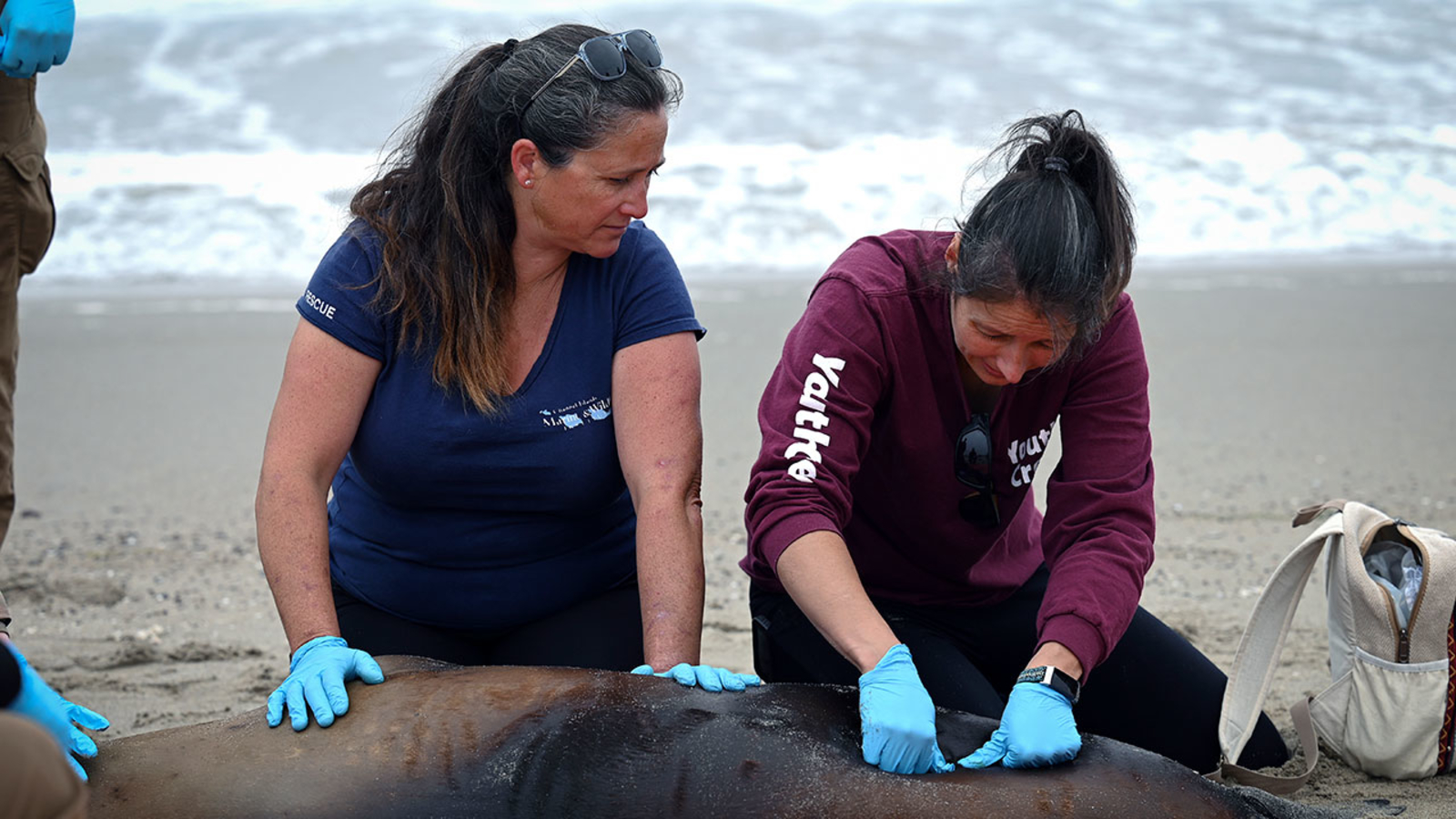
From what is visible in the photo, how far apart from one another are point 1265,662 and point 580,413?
1794mm

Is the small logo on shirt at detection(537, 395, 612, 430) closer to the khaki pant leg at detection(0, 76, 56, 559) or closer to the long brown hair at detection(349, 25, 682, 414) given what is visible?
the long brown hair at detection(349, 25, 682, 414)

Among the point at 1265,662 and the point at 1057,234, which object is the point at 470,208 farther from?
the point at 1265,662

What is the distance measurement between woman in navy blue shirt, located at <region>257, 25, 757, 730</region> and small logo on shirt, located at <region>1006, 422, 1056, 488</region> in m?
0.72

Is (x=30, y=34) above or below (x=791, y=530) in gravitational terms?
above

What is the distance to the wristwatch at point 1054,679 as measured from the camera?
2572 mm

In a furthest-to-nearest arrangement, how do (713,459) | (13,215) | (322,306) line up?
(713,459) < (13,215) < (322,306)

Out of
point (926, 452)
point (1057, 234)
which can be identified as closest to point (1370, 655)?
point (926, 452)

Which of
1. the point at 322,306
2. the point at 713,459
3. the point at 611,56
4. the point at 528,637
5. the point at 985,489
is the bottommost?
the point at 713,459

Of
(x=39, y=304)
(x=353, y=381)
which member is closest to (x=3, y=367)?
(x=353, y=381)

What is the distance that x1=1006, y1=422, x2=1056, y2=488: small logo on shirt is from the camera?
3.00 m

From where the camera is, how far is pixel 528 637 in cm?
309

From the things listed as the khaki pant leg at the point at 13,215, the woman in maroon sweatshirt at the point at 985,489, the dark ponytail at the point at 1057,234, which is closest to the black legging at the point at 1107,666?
the woman in maroon sweatshirt at the point at 985,489

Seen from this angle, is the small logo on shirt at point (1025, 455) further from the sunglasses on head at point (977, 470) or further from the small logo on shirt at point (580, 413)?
the small logo on shirt at point (580, 413)

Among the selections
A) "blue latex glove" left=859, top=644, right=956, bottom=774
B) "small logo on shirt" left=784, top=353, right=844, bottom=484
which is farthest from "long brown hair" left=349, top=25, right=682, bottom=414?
"blue latex glove" left=859, top=644, right=956, bottom=774
